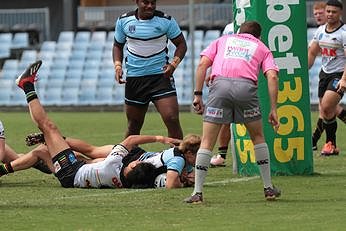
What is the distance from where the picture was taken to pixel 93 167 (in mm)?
13008

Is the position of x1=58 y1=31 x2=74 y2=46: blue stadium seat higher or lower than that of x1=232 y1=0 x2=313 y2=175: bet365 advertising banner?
lower

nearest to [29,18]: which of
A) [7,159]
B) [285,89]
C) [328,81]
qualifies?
Answer: [328,81]

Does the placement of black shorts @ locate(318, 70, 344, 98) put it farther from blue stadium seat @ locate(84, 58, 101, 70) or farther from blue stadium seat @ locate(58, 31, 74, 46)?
blue stadium seat @ locate(58, 31, 74, 46)

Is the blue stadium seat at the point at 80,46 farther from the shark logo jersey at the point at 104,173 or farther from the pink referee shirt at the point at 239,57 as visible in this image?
the pink referee shirt at the point at 239,57

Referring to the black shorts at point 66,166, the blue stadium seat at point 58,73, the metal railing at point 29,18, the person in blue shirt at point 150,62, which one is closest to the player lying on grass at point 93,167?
the black shorts at point 66,166

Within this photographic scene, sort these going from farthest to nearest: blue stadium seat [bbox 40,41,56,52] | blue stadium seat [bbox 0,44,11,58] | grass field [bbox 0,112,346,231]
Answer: blue stadium seat [bbox 0,44,11,58] → blue stadium seat [bbox 40,41,56,52] → grass field [bbox 0,112,346,231]

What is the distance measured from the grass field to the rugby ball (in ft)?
0.86

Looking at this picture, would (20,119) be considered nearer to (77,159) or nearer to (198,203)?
(77,159)

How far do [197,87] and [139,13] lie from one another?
127 inches

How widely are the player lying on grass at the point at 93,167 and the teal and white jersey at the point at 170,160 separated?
0.27ft

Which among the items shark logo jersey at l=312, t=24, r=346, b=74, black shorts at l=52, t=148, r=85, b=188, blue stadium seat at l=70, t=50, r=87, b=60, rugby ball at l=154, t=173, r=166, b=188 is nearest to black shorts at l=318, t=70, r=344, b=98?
shark logo jersey at l=312, t=24, r=346, b=74

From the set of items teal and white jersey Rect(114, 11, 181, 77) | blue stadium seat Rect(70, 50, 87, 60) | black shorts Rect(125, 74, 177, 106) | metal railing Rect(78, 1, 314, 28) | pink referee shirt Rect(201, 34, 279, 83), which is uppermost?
pink referee shirt Rect(201, 34, 279, 83)

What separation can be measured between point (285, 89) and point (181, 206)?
3.68 metres

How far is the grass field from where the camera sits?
9.89 m
